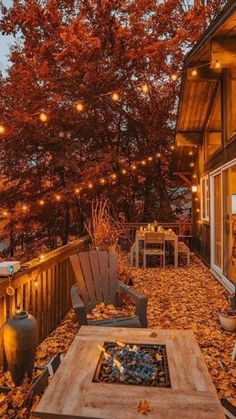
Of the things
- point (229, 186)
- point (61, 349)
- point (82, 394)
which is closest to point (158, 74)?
point (229, 186)

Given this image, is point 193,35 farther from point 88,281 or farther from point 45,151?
point 88,281

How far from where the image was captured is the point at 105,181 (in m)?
10.9

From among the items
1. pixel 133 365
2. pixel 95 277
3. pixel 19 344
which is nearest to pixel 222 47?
pixel 95 277

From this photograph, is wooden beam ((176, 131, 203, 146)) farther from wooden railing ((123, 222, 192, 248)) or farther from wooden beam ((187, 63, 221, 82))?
wooden railing ((123, 222, 192, 248))

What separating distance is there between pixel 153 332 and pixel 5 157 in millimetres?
10333

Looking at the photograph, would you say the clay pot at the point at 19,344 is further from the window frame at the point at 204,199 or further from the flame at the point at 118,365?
the window frame at the point at 204,199

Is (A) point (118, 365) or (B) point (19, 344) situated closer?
(A) point (118, 365)

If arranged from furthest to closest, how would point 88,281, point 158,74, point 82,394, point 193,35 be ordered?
point 158,74, point 193,35, point 88,281, point 82,394

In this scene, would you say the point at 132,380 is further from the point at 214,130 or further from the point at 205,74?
the point at 214,130

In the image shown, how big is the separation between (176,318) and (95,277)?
1182 mm

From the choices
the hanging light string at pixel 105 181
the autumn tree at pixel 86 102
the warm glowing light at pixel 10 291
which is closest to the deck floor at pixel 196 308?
the warm glowing light at pixel 10 291

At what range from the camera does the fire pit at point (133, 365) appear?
5.70 ft

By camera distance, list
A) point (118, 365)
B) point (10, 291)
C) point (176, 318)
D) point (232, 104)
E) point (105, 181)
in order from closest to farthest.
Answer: point (118, 365), point (10, 291), point (176, 318), point (232, 104), point (105, 181)

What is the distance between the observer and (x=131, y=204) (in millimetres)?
13062
